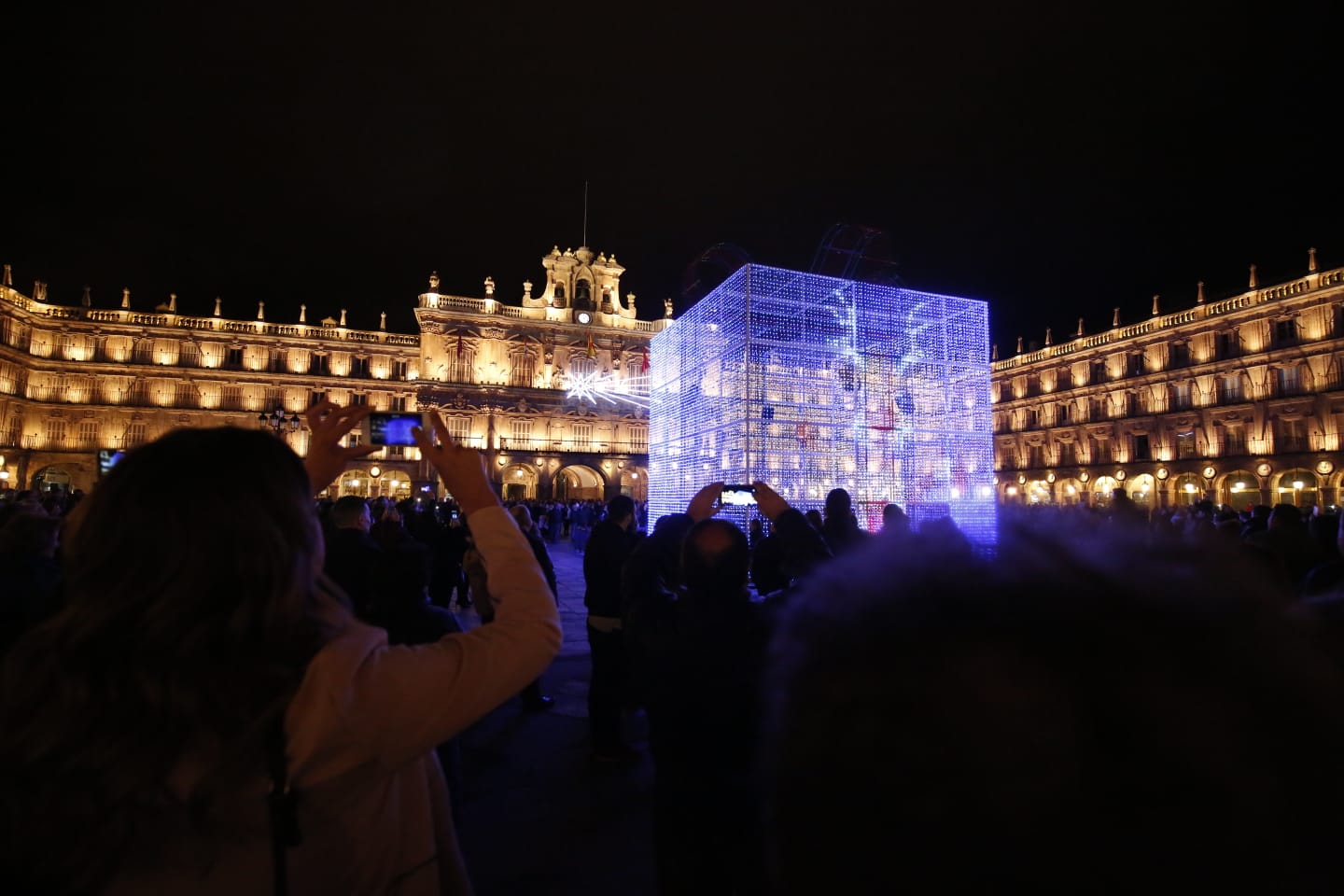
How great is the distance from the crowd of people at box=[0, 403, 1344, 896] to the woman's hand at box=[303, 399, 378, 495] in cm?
37

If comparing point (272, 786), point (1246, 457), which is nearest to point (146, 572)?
point (272, 786)

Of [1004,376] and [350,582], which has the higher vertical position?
[1004,376]

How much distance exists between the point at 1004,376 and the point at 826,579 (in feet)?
163

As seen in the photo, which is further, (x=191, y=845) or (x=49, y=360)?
(x=49, y=360)

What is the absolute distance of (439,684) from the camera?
1.18m

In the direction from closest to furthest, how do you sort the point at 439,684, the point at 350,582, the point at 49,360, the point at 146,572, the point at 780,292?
the point at 146,572 < the point at 439,684 < the point at 350,582 < the point at 780,292 < the point at 49,360

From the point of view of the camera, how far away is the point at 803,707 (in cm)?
75

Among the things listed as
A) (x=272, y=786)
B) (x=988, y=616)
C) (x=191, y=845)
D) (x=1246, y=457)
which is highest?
(x=1246, y=457)

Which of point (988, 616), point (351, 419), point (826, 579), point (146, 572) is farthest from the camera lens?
point (351, 419)

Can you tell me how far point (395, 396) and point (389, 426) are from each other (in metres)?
44.8

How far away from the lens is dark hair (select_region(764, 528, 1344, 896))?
1.96ft

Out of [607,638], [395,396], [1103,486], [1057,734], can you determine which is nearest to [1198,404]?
[1103,486]

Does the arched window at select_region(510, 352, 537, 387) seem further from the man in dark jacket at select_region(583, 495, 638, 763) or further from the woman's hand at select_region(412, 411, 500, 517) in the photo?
the woman's hand at select_region(412, 411, 500, 517)

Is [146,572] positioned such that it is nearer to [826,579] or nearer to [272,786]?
[272,786]
